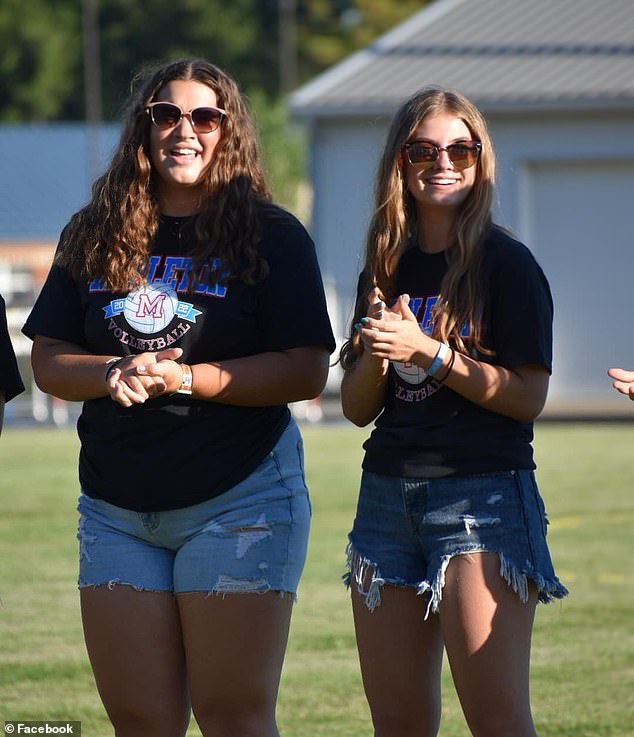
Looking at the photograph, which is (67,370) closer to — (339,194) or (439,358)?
(439,358)

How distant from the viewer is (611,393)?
19.2 m

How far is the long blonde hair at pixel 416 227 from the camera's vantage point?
3352mm

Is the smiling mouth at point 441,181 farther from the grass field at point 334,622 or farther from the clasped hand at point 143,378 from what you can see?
the grass field at point 334,622

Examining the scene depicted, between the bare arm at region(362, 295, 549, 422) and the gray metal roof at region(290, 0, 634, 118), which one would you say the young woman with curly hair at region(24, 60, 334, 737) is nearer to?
the bare arm at region(362, 295, 549, 422)

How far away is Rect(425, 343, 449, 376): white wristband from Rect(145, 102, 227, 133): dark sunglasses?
822 millimetres

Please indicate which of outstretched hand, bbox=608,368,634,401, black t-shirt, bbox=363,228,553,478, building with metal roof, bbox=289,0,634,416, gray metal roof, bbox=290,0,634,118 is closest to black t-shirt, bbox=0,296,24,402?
black t-shirt, bbox=363,228,553,478

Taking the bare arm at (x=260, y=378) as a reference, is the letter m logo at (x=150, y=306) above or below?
above

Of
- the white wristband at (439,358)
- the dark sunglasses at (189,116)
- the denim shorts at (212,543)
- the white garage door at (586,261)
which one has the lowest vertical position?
the white garage door at (586,261)

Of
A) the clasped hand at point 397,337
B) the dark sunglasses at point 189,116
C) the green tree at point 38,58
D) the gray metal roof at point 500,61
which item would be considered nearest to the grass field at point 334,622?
the clasped hand at point 397,337

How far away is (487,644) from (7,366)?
1.46 metres

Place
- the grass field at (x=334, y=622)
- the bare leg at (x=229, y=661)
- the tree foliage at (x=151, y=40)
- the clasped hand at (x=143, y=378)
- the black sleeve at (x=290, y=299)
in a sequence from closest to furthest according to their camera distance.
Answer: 1. the clasped hand at (x=143, y=378)
2. the bare leg at (x=229, y=661)
3. the black sleeve at (x=290, y=299)
4. the grass field at (x=334, y=622)
5. the tree foliage at (x=151, y=40)

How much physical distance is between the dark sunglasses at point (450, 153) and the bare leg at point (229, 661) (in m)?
1.17

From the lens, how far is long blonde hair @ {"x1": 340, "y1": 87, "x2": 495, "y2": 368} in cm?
335

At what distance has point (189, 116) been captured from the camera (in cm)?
346
